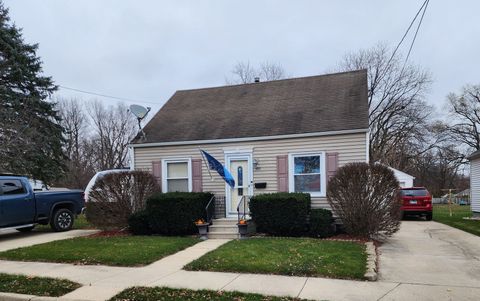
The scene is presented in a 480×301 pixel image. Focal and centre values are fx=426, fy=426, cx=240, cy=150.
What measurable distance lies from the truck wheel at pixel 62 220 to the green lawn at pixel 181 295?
849 cm

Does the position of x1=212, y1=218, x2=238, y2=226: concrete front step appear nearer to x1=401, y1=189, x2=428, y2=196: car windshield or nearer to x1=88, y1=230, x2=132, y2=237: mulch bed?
x1=88, y1=230, x2=132, y2=237: mulch bed

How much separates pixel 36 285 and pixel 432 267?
284 inches

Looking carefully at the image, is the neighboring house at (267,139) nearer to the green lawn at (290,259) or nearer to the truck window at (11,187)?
the green lawn at (290,259)

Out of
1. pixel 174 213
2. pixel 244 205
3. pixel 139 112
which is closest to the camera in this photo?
pixel 174 213

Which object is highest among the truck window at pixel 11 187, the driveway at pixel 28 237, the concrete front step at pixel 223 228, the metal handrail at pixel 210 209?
the truck window at pixel 11 187

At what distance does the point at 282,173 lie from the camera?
45.7 ft

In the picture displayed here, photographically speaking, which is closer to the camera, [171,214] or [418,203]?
[171,214]

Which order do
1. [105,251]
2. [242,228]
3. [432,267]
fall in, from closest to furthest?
[432,267] < [105,251] < [242,228]

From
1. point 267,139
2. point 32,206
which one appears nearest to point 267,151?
point 267,139

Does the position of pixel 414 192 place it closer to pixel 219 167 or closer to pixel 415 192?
pixel 415 192

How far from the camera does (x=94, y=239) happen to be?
11.7 meters

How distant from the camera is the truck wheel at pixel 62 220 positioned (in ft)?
46.0

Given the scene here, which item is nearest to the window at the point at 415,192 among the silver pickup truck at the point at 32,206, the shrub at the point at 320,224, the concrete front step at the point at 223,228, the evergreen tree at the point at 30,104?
the shrub at the point at 320,224

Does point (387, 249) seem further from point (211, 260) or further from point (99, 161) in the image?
point (99, 161)
